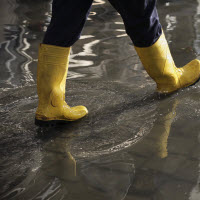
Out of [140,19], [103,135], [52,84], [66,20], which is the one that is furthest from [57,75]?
[140,19]

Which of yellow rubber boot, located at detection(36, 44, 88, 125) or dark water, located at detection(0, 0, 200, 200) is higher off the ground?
yellow rubber boot, located at detection(36, 44, 88, 125)

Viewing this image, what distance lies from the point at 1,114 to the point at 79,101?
52 centimetres

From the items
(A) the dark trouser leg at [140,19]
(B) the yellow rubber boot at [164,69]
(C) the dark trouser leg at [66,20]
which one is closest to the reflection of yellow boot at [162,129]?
(B) the yellow rubber boot at [164,69]

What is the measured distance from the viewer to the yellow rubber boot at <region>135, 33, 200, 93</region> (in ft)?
8.29

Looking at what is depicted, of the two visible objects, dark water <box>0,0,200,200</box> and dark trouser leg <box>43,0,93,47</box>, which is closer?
dark water <box>0,0,200,200</box>

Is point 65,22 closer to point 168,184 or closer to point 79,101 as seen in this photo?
point 79,101

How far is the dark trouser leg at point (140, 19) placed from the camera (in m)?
2.20

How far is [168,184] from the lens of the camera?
1721 mm

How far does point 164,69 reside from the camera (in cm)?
262

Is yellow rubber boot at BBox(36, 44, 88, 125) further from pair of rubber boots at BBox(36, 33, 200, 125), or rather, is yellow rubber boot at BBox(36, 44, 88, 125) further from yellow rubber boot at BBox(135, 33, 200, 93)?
yellow rubber boot at BBox(135, 33, 200, 93)

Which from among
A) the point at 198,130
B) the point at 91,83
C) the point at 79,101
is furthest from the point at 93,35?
→ the point at 198,130

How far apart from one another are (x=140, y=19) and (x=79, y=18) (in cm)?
36

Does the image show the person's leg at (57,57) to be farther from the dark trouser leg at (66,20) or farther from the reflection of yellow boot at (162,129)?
the reflection of yellow boot at (162,129)

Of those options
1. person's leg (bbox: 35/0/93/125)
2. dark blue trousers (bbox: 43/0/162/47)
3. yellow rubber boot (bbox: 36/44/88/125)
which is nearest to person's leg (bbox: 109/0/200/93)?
dark blue trousers (bbox: 43/0/162/47)
